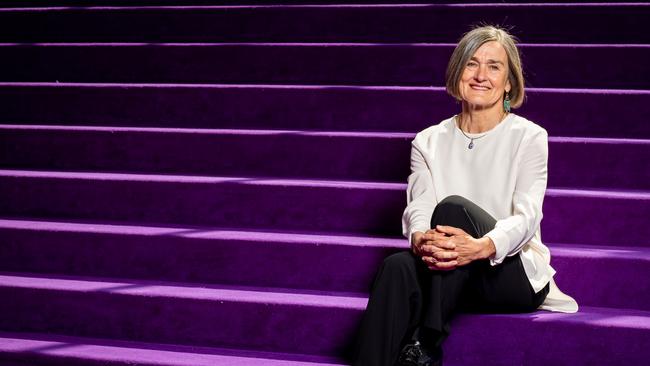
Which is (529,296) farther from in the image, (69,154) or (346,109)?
(69,154)

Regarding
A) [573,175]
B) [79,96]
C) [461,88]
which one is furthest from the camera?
[79,96]

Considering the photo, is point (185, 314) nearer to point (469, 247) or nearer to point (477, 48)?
point (469, 247)

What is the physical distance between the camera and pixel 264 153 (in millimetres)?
3168

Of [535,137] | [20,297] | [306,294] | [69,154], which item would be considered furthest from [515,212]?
[69,154]

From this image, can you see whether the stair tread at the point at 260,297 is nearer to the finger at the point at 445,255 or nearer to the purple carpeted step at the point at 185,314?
the purple carpeted step at the point at 185,314

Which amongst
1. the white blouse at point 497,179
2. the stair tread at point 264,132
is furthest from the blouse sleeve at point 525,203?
the stair tread at point 264,132

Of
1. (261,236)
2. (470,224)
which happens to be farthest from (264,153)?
(470,224)

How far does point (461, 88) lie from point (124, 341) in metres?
1.30

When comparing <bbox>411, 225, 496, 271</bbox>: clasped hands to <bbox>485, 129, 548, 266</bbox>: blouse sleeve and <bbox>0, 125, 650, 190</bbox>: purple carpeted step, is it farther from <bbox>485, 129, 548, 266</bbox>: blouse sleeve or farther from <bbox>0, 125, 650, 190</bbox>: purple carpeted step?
<bbox>0, 125, 650, 190</bbox>: purple carpeted step

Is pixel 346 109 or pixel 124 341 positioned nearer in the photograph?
pixel 124 341

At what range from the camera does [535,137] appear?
2.34 metres

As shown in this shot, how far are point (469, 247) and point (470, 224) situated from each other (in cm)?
10

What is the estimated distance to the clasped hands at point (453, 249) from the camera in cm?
210

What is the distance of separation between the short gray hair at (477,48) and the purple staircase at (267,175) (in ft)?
1.58
